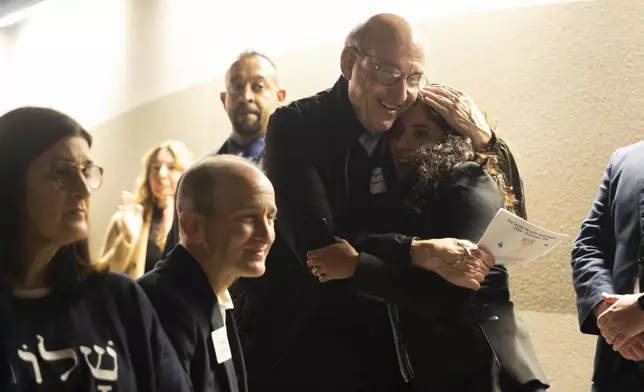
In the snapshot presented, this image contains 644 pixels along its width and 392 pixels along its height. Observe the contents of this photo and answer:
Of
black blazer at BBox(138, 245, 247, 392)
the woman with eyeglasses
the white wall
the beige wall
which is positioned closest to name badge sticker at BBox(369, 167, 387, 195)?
the beige wall

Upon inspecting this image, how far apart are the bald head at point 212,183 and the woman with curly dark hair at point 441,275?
0.47 metres

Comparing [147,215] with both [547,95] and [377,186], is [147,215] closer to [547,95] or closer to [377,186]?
[377,186]

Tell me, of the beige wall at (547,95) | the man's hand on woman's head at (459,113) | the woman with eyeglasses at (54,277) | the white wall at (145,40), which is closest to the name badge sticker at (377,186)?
the man's hand on woman's head at (459,113)

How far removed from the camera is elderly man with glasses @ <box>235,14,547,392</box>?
2430 mm

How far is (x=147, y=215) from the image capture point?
278 cm

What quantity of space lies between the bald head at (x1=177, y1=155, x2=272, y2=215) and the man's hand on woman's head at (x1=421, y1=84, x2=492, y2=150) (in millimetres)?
719

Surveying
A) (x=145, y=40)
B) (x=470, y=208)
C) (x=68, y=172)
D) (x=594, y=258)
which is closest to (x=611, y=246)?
(x=594, y=258)

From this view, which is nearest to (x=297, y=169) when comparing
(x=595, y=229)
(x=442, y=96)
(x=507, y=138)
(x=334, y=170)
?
(x=334, y=170)

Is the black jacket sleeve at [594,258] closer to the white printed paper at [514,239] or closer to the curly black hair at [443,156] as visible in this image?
the white printed paper at [514,239]

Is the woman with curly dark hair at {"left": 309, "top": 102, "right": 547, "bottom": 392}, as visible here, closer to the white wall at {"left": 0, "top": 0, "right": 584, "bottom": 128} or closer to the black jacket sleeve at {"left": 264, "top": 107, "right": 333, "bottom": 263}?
the black jacket sleeve at {"left": 264, "top": 107, "right": 333, "bottom": 263}

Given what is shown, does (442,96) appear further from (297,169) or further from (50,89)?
(50,89)

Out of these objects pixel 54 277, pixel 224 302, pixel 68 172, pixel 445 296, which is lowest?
pixel 445 296

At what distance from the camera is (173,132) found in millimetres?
3088

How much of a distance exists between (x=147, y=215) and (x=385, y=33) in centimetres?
109
